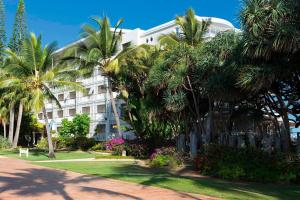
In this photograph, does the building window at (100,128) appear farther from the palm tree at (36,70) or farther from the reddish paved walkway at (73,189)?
the reddish paved walkway at (73,189)

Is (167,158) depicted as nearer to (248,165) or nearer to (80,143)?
(248,165)

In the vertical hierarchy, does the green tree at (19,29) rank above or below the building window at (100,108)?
above

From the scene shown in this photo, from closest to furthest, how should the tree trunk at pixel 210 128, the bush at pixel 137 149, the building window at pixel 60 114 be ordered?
the tree trunk at pixel 210 128 → the bush at pixel 137 149 → the building window at pixel 60 114

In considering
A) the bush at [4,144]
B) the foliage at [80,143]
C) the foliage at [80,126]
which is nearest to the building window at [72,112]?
the foliage at [80,126]

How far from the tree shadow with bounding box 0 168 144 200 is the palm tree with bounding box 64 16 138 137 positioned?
47.3 ft

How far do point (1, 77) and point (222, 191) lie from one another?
2906 centimetres

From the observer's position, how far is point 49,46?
26.8 meters

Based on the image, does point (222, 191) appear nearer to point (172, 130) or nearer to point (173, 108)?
point (173, 108)

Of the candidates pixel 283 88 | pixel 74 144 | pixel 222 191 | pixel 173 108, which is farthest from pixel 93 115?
pixel 222 191

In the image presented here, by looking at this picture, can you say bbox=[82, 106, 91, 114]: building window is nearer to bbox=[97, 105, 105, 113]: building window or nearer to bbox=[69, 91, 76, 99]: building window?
bbox=[97, 105, 105, 113]: building window

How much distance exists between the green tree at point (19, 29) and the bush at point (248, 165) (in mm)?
32211

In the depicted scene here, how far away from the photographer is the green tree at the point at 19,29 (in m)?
43.9

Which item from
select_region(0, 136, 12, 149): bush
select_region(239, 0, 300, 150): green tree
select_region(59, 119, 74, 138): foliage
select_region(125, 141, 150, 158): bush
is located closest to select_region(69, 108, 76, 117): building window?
select_region(59, 119, 74, 138): foliage

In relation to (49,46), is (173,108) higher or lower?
lower
